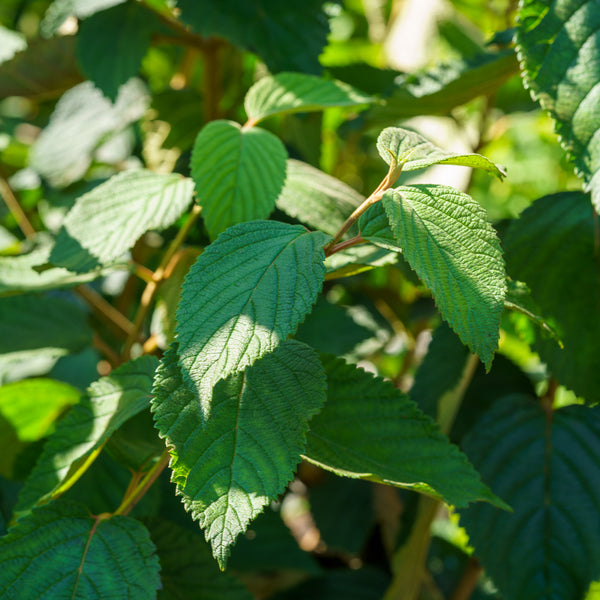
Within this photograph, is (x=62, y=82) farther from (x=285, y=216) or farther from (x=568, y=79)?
(x=568, y=79)

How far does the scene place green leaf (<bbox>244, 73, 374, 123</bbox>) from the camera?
2.43 feet

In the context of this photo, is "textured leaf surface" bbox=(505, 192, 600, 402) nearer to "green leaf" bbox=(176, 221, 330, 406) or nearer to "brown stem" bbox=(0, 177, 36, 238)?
"green leaf" bbox=(176, 221, 330, 406)

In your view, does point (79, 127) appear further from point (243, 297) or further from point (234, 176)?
point (243, 297)

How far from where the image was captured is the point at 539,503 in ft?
2.69

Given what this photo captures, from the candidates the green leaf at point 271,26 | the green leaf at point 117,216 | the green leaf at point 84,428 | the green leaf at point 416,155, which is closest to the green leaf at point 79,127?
the green leaf at point 271,26

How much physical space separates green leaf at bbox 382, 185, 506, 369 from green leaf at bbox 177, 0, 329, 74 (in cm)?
42

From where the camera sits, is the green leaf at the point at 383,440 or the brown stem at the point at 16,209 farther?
the brown stem at the point at 16,209

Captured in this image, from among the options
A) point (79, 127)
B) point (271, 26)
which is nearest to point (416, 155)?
point (271, 26)

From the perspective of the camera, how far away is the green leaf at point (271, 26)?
0.90 meters

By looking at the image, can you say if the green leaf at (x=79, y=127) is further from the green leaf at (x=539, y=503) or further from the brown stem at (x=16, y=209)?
the green leaf at (x=539, y=503)

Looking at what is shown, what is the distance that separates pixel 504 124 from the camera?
136 cm

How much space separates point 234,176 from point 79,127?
26.2 inches

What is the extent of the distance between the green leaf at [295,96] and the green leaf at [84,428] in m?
0.32

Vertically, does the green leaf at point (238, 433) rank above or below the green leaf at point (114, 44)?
below
